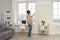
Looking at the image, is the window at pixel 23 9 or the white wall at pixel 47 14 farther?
the window at pixel 23 9

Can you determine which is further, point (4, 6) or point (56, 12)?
point (4, 6)

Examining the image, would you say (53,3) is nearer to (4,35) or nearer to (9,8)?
(9,8)

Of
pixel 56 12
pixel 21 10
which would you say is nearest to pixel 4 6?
pixel 21 10

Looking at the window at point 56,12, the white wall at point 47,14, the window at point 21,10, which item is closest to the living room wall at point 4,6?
the window at point 21,10

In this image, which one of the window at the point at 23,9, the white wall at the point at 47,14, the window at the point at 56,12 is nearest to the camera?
the white wall at the point at 47,14

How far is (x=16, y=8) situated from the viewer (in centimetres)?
952

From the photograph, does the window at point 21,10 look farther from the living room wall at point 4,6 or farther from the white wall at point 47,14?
the white wall at point 47,14

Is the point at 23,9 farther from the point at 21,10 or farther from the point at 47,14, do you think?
the point at 47,14

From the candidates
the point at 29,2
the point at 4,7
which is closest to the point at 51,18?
the point at 29,2

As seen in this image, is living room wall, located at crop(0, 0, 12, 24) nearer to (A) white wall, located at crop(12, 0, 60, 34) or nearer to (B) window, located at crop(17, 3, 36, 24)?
(B) window, located at crop(17, 3, 36, 24)

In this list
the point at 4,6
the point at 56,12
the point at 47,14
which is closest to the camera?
the point at 47,14

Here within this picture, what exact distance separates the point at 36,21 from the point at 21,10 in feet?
4.13

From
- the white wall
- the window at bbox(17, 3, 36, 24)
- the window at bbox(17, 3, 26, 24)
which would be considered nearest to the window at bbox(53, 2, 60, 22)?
the white wall

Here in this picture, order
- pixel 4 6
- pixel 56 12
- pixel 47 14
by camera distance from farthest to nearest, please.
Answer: pixel 4 6, pixel 56 12, pixel 47 14
